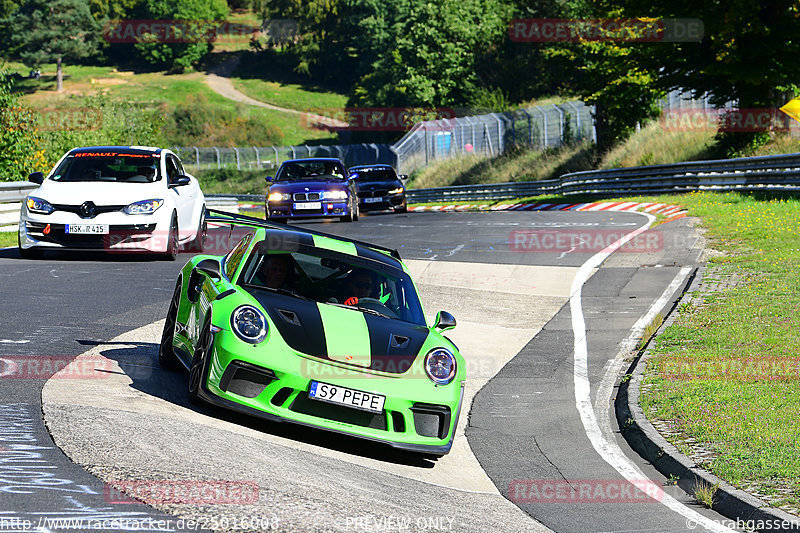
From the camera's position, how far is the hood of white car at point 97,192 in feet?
49.6

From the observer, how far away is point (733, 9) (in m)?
30.6

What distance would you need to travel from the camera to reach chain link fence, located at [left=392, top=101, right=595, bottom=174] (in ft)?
171

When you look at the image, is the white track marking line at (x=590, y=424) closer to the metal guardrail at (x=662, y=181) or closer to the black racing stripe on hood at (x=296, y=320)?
the black racing stripe on hood at (x=296, y=320)

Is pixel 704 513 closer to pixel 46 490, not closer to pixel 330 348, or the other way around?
pixel 330 348

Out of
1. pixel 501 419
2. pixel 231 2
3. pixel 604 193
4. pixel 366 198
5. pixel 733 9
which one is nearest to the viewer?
pixel 501 419

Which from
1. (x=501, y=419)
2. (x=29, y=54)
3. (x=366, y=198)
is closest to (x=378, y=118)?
(x=29, y=54)

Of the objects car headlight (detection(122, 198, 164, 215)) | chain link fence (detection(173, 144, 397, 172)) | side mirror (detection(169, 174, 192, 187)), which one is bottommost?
chain link fence (detection(173, 144, 397, 172))

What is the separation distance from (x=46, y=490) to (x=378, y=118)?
88.7 metres

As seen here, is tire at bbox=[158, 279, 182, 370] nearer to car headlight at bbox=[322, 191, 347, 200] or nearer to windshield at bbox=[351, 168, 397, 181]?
car headlight at bbox=[322, 191, 347, 200]

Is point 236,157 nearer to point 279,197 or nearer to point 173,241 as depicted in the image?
point 279,197

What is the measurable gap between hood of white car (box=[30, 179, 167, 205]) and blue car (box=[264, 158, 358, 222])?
30.9ft

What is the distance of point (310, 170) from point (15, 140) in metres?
10.2

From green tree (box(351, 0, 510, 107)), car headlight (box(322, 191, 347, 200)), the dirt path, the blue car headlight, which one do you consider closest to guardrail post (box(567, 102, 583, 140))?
car headlight (box(322, 191, 347, 200))

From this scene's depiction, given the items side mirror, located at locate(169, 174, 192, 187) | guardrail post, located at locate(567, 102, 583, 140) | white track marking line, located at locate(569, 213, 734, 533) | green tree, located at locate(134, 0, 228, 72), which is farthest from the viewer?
green tree, located at locate(134, 0, 228, 72)
